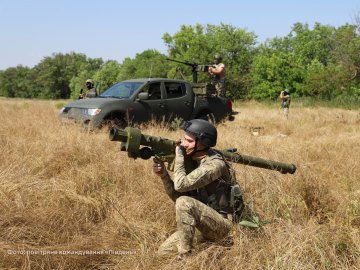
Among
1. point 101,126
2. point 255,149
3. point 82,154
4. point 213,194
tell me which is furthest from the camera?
point 101,126

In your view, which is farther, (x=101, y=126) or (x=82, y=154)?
(x=101, y=126)

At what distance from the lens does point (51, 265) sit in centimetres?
315

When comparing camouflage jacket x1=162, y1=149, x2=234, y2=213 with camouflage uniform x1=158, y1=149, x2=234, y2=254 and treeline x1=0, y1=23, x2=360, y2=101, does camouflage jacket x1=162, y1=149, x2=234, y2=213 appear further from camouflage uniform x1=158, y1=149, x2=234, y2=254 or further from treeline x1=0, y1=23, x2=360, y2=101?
treeline x1=0, y1=23, x2=360, y2=101

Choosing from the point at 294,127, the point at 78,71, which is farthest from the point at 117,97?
the point at 78,71

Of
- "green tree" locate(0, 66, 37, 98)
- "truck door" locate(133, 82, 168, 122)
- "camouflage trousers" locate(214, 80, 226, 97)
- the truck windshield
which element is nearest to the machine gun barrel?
"truck door" locate(133, 82, 168, 122)

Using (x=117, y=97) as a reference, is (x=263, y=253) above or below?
below

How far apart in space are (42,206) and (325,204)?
9.50ft

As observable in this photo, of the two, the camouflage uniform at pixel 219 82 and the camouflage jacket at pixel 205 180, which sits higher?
the camouflage uniform at pixel 219 82

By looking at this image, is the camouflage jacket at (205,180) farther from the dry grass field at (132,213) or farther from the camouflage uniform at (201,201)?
the dry grass field at (132,213)

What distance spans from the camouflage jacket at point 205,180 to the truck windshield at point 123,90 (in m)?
5.92

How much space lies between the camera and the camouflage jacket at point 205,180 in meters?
3.19

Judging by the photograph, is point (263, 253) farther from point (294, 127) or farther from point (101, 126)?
point (294, 127)

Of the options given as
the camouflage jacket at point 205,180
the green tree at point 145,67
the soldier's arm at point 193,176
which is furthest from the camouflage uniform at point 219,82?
the green tree at point 145,67

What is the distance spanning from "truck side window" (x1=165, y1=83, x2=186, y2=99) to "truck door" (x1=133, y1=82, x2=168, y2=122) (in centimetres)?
22
